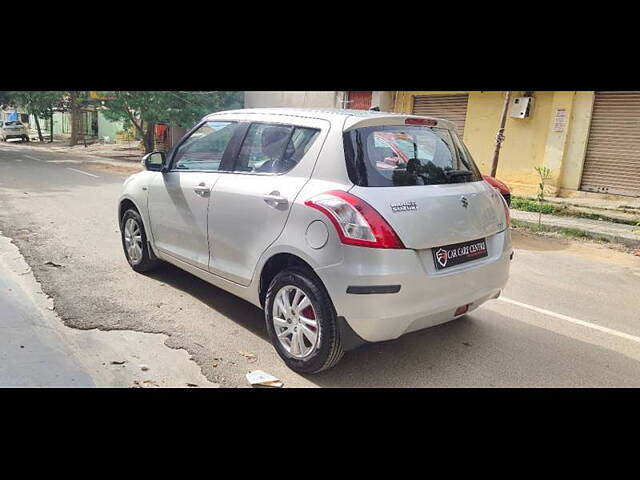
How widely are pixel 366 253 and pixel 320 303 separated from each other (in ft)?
1.50

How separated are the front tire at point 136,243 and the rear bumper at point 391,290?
8.59ft

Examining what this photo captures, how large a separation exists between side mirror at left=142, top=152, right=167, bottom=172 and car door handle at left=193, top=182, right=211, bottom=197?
2.50ft

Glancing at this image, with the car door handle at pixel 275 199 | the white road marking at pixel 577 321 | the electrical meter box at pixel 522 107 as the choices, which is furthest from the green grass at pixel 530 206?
the car door handle at pixel 275 199

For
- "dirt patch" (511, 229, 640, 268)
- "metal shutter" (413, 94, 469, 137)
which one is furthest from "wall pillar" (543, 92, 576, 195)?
"dirt patch" (511, 229, 640, 268)

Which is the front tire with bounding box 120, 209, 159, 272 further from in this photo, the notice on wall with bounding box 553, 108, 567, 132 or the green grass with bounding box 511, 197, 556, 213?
the notice on wall with bounding box 553, 108, 567, 132

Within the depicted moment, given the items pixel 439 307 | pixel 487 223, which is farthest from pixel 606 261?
pixel 439 307

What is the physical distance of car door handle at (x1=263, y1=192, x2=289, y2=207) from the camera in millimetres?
3494

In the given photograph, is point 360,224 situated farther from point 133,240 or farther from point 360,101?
point 360,101

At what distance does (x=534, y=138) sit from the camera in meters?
12.5

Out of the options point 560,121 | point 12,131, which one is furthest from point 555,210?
point 12,131

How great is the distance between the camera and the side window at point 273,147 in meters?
3.64

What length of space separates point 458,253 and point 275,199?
126 centimetres

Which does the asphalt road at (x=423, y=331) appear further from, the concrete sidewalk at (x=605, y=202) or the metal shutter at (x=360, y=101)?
the metal shutter at (x=360, y=101)
